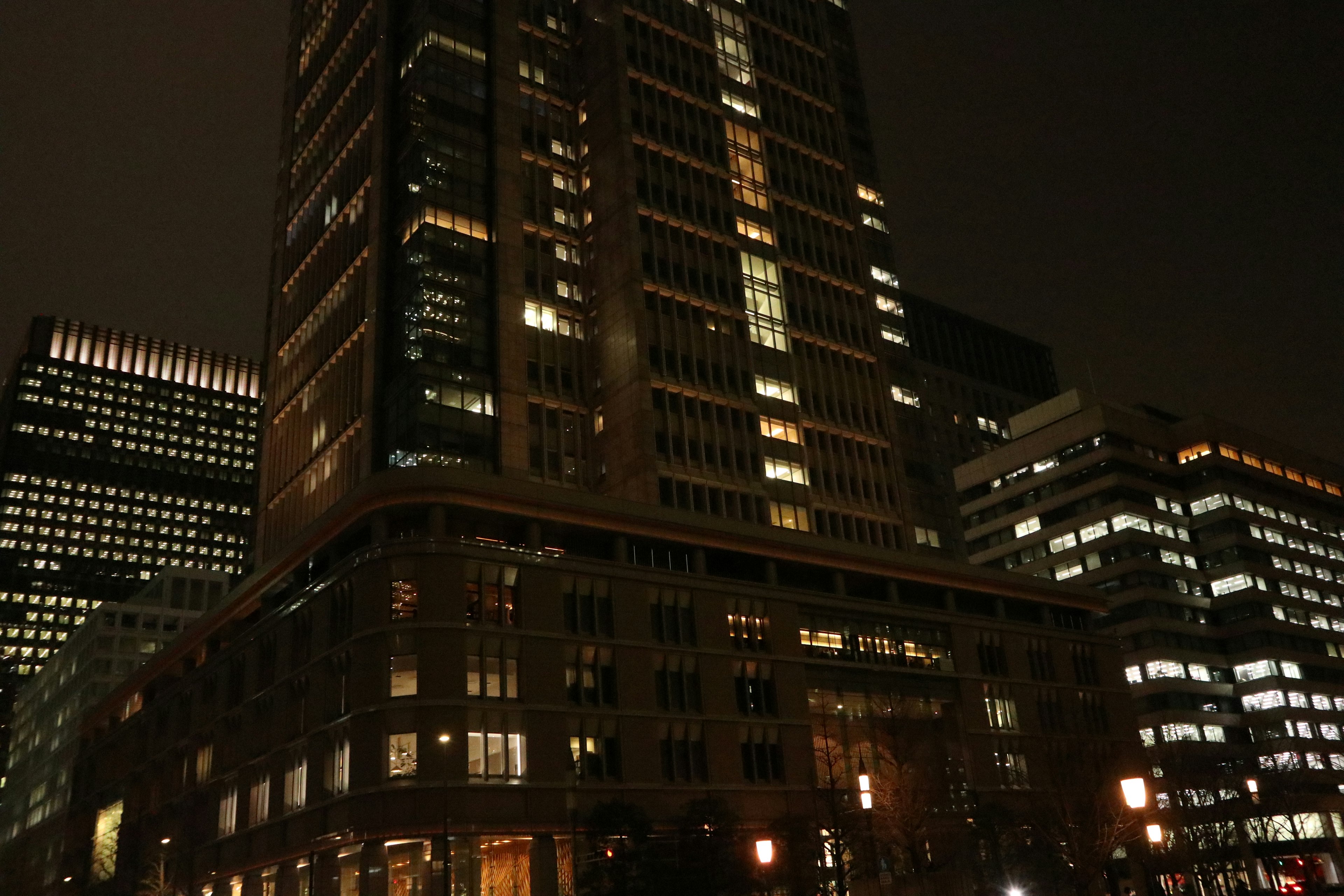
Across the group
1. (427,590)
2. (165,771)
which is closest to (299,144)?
(165,771)

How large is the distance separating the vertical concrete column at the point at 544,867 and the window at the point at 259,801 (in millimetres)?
19247

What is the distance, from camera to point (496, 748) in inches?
2477

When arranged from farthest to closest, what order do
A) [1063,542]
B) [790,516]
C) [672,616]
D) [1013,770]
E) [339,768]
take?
[1063,542] < [790,516] < [1013,770] < [672,616] < [339,768]

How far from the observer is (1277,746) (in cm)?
11975

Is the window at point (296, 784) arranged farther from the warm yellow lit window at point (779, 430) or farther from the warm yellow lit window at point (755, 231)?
the warm yellow lit window at point (755, 231)

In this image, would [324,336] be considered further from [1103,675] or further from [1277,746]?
[1277,746]

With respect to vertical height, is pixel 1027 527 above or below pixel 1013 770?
above

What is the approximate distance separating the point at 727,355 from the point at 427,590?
4537cm

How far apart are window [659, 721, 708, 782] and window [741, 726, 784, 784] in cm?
328

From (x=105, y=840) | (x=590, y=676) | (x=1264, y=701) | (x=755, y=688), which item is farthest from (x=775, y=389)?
(x=105, y=840)

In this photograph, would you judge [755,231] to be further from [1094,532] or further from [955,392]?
[955,392]

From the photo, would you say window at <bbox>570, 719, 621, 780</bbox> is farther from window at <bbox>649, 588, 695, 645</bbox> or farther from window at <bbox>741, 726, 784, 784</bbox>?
window at <bbox>741, 726, 784, 784</bbox>

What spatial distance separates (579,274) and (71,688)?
10131 cm

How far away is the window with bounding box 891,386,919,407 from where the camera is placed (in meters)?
128
